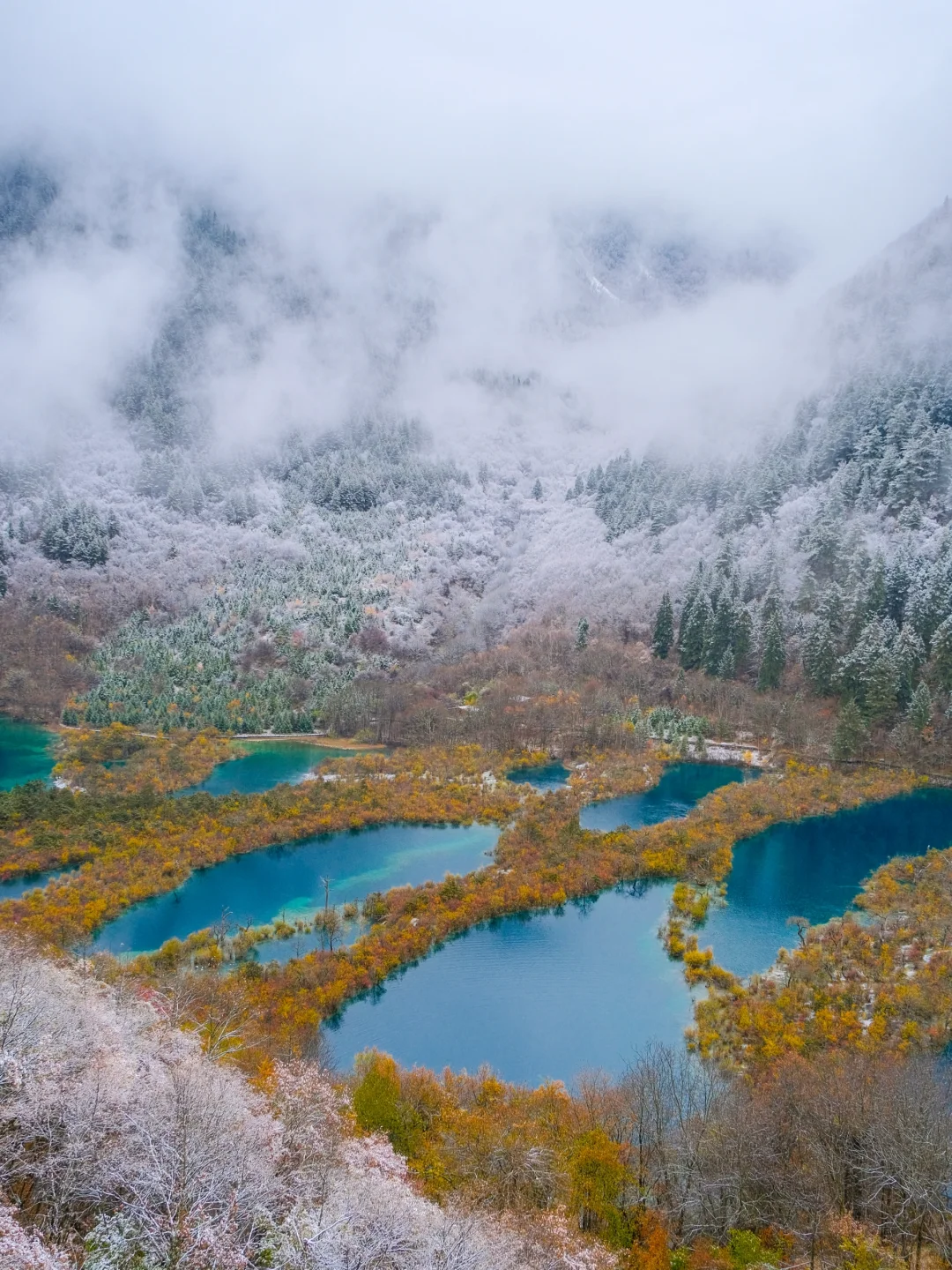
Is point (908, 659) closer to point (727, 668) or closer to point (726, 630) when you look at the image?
point (727, 668)

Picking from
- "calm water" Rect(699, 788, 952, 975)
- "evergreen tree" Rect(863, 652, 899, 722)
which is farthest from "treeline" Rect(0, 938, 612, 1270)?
"evergreen tree" Rect(863, 652, 899, 722)

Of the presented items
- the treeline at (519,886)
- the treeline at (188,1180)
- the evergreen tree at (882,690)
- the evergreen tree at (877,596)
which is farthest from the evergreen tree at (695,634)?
the treeline at (188,1180)

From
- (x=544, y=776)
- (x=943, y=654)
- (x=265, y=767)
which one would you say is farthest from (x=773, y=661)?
(x=265, y=767)

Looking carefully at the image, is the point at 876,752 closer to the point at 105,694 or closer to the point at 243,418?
the point at 105,694

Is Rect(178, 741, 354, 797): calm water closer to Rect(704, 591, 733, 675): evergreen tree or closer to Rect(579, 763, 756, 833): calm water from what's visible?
Rect(579, 763, 756, 833): calm water

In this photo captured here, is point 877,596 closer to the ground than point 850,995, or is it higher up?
higher up
